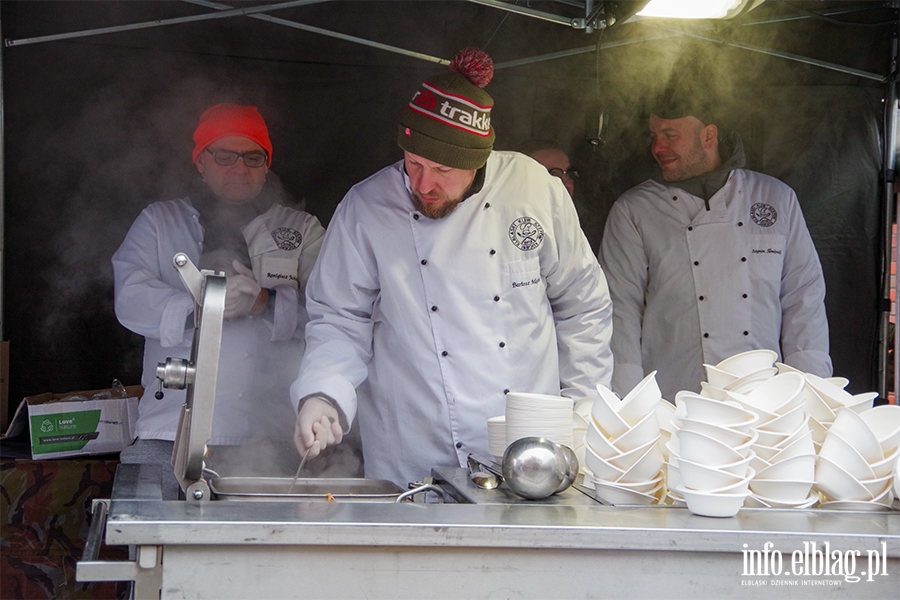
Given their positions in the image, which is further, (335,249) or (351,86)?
(351,86)

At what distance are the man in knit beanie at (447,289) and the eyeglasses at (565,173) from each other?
4.10 ft

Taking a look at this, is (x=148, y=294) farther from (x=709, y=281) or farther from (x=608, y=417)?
(x=709, y=281)

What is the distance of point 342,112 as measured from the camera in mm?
4039

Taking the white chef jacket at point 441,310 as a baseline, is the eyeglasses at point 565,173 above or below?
above

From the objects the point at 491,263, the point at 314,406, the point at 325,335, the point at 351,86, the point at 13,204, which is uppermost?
the point at 351,86

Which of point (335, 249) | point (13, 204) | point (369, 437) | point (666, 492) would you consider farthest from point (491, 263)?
point (13, 204)

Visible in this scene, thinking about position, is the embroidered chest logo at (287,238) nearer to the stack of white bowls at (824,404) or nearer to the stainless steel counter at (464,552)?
the stainless steel counter at (464,552)

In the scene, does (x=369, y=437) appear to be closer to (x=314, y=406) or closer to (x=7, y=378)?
(x=314, y=406)

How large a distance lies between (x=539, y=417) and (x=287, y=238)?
172 centimetres

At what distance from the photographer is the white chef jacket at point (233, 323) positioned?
3078 mm

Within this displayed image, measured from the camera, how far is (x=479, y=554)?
4.84 feet

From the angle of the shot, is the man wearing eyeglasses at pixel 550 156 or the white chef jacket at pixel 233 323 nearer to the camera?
the white chef jacket at pixel 233 323

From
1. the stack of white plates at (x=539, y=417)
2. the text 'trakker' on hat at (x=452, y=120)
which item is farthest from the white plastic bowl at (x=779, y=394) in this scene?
the text 'trakker' on hat at (x=452, y=120)

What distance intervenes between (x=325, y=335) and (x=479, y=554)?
46.7 inches
